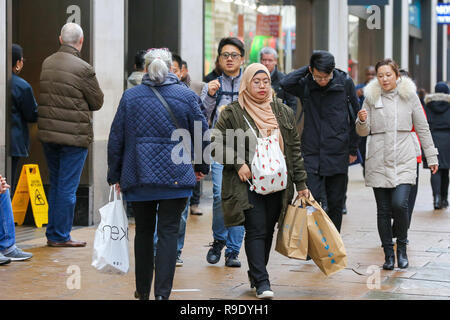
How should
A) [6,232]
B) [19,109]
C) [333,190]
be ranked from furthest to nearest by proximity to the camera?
[19,109], [333,190], [6,232]

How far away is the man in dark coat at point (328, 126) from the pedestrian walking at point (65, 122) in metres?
2.02

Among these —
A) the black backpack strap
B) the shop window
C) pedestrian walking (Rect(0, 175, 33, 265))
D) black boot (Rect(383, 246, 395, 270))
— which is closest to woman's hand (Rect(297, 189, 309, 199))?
the black backpack strap

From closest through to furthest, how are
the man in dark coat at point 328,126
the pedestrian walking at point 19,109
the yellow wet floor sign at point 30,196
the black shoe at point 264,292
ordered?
the black shoe at point 264,292, the man in dark coat at point 328,126, the pedestrian walking at point 19,109, the yellow wet floor sign at point 30,196

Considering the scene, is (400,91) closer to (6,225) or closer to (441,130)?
(6,225)

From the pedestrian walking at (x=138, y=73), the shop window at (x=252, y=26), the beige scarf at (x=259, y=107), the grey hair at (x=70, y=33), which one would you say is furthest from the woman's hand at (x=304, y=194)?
the shop window at (x=252, y=26)

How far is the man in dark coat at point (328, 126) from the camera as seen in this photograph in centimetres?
779

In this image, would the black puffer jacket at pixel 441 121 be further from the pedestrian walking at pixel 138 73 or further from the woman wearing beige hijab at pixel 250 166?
the woman wearing beige hijab at pixel 250 166

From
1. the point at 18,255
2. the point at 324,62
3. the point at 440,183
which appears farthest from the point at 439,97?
the point at 18,255

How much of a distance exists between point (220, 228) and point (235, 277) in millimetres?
727

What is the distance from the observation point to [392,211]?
7.66 meters

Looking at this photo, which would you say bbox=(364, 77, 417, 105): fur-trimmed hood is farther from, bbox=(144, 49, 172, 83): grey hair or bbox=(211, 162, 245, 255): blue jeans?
bbox=(144, 49, 172, 83): grey hair

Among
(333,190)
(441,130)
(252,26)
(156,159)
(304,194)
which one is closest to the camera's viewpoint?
(156,159)

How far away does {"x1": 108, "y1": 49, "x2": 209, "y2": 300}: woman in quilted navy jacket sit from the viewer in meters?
5.76

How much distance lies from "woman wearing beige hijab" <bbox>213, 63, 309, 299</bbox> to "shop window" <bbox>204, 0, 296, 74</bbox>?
7.83 m
